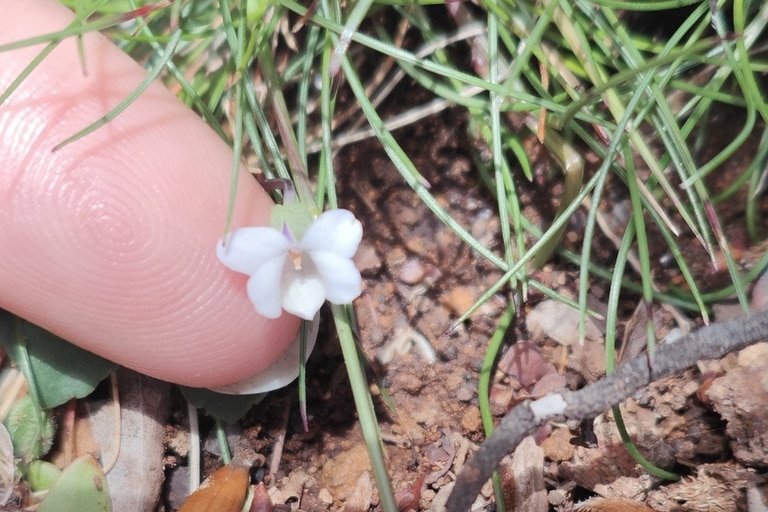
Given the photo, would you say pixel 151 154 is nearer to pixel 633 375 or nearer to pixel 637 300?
pixel 633 375

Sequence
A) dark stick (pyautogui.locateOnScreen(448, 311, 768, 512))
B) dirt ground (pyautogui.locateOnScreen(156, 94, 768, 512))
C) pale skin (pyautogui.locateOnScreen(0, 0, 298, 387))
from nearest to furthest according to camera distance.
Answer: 1. dark stick (pyautogui.locateOnScreen(448, 311, 768, 512))
2. pale skin (pyautogui.locateOnScreen(0, 0, 298, 387))
3. dirt ground (pyautogui.locateOnScreen(156, 94, 768, 512))

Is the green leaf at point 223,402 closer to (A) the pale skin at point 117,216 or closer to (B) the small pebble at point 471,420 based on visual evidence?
(A) the pale skin at point 117,216

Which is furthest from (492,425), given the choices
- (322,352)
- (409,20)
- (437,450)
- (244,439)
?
(409,20)

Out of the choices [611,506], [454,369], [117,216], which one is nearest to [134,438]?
[117,216]

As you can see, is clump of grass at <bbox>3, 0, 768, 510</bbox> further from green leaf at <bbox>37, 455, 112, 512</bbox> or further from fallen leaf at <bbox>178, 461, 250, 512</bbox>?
green leaf at <bbox>37, 455, 112, 512</bbox>

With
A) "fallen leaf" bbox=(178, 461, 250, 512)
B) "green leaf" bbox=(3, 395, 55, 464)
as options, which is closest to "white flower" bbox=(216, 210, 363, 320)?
"fallen leaf" bbox=(178, 461, 250, 512)

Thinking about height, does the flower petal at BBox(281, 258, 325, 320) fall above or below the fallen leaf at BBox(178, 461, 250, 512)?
above

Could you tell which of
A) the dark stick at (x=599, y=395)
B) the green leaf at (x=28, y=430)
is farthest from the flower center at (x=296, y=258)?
the green leaf at (x=28, y=430)
